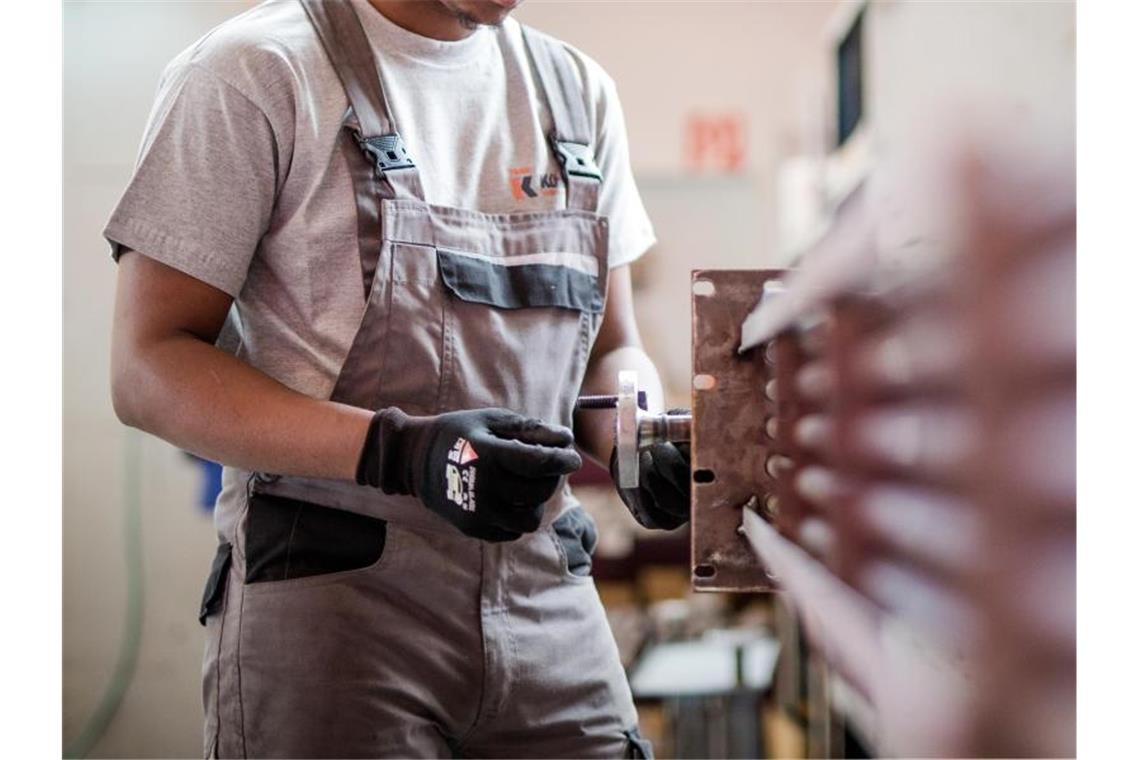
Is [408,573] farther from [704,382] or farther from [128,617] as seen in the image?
[128,617]

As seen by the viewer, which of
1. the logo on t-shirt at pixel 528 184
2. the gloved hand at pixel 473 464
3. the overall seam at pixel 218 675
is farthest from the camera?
the logo on t-shirt at pixel 528 184

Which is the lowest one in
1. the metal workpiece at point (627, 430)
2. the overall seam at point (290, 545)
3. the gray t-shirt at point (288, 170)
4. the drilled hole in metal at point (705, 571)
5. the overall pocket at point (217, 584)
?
the overall pocket at point (217, 584)

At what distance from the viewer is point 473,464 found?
852 mm

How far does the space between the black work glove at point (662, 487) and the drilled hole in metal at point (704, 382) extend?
11 centimetres

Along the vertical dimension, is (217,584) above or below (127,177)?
below

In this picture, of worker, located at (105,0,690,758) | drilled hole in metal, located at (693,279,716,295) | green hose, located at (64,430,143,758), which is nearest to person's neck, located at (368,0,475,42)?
worker, located at (105,0,690,758)

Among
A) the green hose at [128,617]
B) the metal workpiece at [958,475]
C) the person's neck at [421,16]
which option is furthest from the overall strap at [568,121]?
the green hose at [128,617]

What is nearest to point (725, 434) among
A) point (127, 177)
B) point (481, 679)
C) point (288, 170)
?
point (481, 679)

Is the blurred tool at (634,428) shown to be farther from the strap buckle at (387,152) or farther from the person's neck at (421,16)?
the person's neck at (421,16)

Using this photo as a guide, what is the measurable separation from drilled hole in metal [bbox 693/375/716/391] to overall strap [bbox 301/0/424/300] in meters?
0.29

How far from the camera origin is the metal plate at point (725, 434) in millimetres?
886

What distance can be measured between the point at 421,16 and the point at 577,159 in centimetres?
20

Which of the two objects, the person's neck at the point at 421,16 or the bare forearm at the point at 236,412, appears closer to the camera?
the bare forearm at the point at 236,412
